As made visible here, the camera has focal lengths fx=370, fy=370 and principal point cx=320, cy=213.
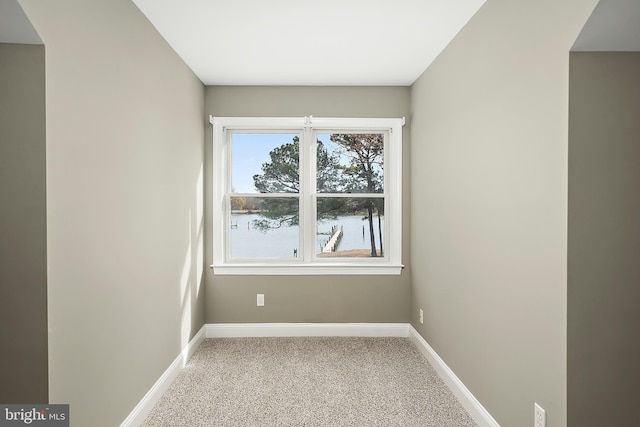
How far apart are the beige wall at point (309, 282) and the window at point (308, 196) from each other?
0.54ft

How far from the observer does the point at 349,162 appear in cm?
386

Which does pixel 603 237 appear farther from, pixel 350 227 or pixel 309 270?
pixel 309 270

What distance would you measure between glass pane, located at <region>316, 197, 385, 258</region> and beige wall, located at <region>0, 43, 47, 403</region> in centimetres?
264

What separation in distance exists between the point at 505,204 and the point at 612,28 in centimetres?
88

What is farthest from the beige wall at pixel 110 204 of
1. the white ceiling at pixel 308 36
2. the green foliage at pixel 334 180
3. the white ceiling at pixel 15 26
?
the green foliage at pixel 334 180

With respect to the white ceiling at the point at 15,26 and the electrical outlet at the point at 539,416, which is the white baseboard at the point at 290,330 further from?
the white ceiling at the point at 15,26

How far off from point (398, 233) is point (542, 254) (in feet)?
6.80

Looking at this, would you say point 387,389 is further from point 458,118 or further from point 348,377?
point 458,118

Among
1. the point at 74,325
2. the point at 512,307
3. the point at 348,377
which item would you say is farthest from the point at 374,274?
the point at 74,325

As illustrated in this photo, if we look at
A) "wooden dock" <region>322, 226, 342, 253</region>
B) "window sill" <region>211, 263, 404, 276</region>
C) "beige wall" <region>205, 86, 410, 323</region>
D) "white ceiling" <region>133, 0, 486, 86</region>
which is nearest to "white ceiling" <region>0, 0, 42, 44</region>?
"white ceiling" <region>133, 0, 486, 86</region>

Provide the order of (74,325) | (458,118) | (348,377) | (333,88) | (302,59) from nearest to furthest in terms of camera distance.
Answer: (74,325), (458,118), (348,377), (302,59), (333,88)

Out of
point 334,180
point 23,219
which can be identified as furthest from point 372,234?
point 23,219

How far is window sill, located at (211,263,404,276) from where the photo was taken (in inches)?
146

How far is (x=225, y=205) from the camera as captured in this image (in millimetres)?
3801
